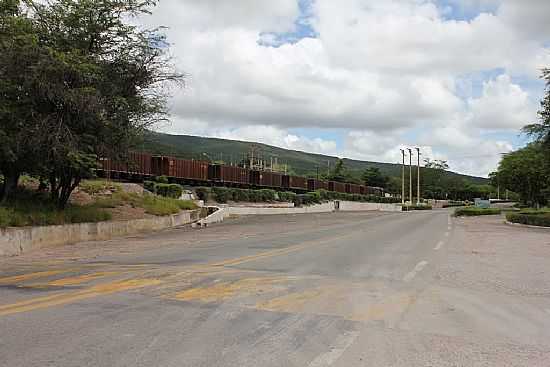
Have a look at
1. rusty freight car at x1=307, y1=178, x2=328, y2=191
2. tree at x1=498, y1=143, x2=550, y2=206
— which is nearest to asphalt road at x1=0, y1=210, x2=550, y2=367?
tree at x1=498, y1=143, x2=550, y2=206

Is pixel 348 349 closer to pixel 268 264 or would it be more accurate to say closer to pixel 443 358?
pixel 443 358

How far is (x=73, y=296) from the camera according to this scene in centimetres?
899

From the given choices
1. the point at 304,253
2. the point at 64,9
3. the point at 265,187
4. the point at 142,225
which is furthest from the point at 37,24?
the point at 265,187

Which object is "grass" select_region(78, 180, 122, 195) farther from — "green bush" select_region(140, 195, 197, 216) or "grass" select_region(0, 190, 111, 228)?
"grass" select_region(0, 190, 111, 228)

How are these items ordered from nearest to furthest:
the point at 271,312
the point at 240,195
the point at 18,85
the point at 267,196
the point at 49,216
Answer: the point at 271,312, the point at 18,85, the point at 49,216, the point at 240,195, the point at 267,196

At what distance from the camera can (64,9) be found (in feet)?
66.0

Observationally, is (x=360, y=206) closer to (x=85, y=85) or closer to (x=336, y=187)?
(x=336, y=187)

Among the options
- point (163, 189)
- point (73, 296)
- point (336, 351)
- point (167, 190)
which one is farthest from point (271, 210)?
point (336, 351)

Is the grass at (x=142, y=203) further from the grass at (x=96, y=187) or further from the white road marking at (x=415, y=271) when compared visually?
the white road marking at (x=415, y=271)

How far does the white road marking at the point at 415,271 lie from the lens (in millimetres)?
11711

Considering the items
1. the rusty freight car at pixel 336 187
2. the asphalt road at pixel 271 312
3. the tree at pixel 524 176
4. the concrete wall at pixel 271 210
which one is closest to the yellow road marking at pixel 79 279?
the asphalt road at pixel 271 312

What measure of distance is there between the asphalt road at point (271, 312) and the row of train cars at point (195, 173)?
12.5 m

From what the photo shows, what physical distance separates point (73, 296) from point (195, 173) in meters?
42.3

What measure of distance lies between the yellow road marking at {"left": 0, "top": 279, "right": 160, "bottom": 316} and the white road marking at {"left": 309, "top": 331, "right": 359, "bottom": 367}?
13.9ft
